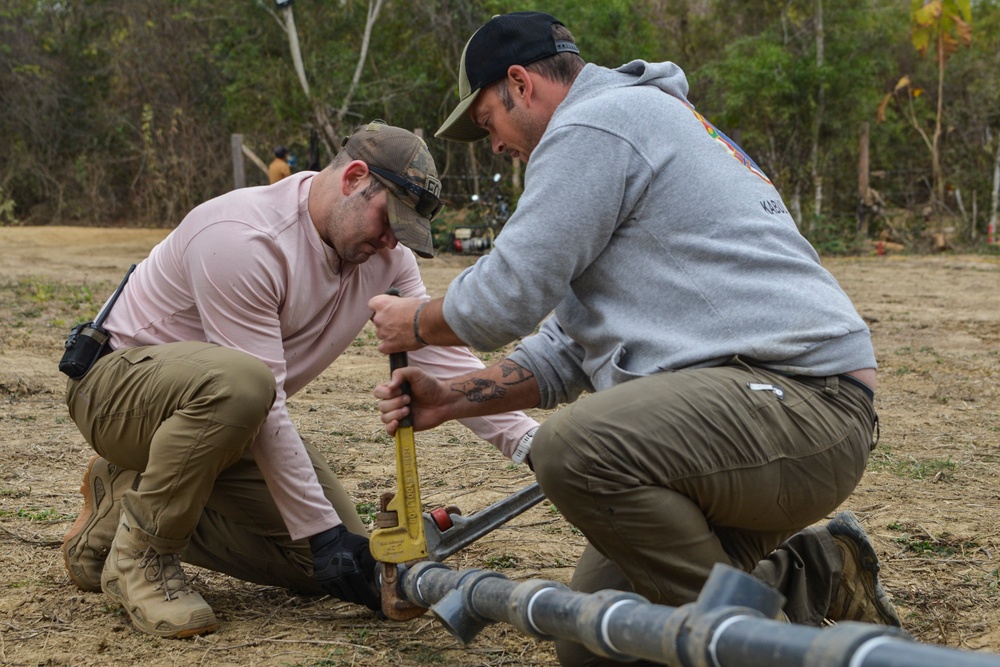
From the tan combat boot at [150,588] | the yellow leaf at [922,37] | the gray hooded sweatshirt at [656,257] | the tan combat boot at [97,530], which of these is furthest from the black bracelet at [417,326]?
the yellow leaf at [922,37]

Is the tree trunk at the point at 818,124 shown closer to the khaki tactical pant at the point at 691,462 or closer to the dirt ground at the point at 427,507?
the dirt ground at the point at 427,507

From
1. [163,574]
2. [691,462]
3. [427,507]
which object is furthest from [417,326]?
[427,507]

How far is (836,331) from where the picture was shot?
2.41 meters

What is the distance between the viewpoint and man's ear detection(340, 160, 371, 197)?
10.0 feet

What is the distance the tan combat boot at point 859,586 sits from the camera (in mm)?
2811

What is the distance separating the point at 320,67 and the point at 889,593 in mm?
18756

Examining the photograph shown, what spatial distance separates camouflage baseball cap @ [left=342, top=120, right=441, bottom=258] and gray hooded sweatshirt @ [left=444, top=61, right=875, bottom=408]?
584 millimetres

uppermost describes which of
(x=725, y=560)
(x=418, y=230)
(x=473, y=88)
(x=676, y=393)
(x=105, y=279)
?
(x=473, y=88)

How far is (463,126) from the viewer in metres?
2.81

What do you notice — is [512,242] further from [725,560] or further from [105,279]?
[105,279]

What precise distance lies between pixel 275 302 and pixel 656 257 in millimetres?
1149

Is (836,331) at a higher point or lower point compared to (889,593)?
higher

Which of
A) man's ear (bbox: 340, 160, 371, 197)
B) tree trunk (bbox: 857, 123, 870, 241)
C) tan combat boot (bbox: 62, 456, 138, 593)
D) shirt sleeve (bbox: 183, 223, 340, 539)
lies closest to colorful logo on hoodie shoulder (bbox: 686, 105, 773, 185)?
man's ear (bbox: 340, 160, 371, 197)

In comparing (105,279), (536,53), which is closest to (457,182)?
(105,279)
